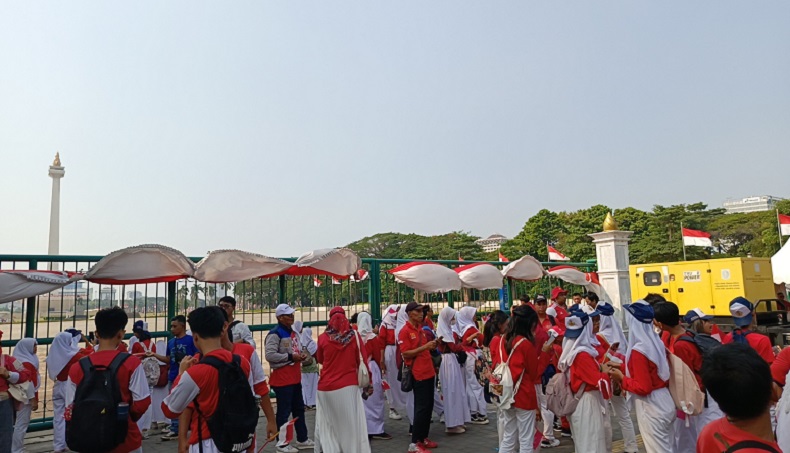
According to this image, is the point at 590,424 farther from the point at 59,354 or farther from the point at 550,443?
the point at 59,354

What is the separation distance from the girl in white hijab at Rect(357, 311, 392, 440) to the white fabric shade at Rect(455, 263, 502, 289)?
3060 millimetres

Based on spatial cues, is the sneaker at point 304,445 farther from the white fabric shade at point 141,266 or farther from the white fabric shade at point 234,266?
the white fabric shade at point 141,266

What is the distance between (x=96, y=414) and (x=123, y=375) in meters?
0.28

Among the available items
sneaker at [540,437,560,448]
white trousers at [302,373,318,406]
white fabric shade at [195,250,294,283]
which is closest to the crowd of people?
sneaker at [540,437,560,448]

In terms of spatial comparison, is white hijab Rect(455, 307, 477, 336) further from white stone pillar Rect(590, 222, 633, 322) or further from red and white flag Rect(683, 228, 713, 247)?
red and white flag Rect(683, 228, 713, 247)

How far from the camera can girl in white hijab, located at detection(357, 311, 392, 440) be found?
285 inches

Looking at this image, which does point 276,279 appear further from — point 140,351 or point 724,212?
point 724,212

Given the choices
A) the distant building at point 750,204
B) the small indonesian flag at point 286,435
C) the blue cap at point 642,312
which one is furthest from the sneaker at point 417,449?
Result: the distant building at point 750,204

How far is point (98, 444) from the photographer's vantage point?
324cm

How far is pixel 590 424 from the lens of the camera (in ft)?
16.1

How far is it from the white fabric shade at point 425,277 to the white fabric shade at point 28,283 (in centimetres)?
537

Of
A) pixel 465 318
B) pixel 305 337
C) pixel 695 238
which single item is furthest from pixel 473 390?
pixel 695 238

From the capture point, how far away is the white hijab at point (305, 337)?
22.2 ft

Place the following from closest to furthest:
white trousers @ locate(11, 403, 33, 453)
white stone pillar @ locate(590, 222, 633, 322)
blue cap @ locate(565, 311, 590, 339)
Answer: blue cap @ locate(565, 311, 590, 339) < white trousers @ locate(11, 403, 33, 453) < white stone pillar @ locate(590, 222, 633, 322)
